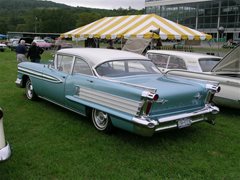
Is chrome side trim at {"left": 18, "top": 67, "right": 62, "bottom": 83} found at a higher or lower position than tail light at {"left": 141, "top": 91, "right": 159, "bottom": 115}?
higher

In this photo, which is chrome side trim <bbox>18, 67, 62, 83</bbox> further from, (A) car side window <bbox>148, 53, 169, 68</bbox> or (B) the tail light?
(A) car side window <bbox>148, 53, 169, 68</bbox>

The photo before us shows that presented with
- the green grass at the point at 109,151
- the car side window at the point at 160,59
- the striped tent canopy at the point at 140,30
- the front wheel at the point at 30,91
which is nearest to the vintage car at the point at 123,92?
the green grass at the point at 109,151

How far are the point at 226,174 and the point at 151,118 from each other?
4.10 feet

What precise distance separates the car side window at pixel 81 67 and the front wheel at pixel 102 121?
0.76 m

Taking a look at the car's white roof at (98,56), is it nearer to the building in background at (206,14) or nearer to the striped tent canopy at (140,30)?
the striped tent canopy at (140,30)

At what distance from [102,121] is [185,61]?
3929mm

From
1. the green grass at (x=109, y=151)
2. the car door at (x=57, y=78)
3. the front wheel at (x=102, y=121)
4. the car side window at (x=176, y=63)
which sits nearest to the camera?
the green grass at (x=109, y=151)

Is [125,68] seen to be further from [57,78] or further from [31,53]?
[31,53]

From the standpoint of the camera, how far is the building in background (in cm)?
4856

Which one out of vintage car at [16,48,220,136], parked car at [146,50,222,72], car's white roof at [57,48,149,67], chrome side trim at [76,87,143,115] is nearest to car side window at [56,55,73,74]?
vintage car at [16,48,220,136]

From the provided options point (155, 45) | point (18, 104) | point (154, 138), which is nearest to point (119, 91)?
point (154, 138)

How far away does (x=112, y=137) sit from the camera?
5.03 m

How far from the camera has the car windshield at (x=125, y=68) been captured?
539 centimetres

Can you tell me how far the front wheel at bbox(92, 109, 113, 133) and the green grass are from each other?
12cm
